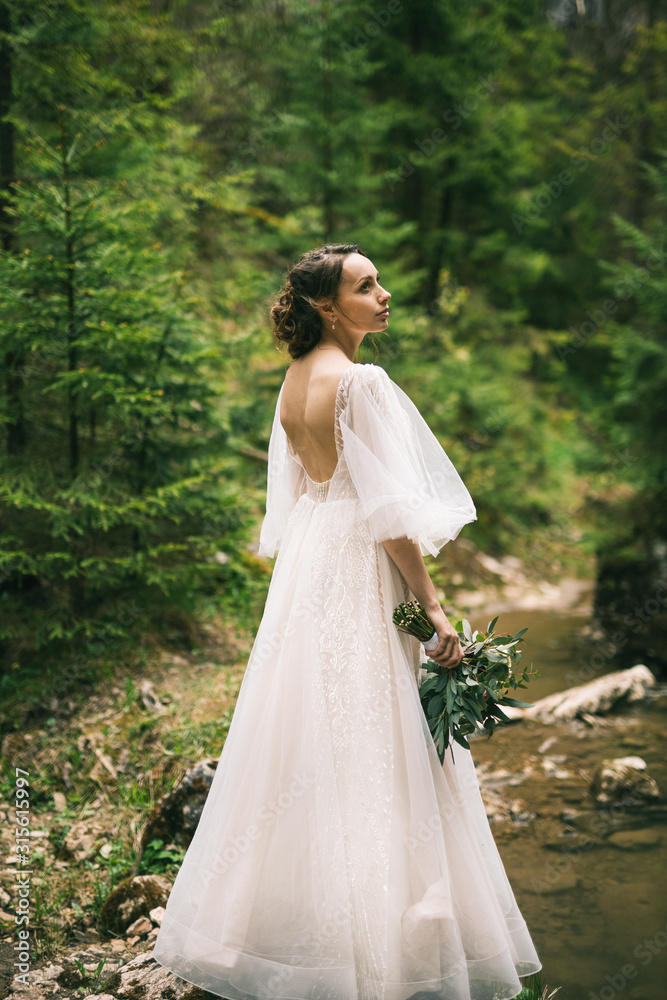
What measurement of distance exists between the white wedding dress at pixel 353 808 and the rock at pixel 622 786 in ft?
5.84

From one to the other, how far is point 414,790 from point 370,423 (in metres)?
1.21

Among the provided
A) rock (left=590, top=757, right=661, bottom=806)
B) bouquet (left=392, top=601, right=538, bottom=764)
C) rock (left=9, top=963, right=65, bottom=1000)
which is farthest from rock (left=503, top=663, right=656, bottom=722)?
rock (left=9, top=963, right=65, bottom=1000)

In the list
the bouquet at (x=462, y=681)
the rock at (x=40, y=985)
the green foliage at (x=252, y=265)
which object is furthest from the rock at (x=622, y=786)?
the rock at (x=40, y=985)

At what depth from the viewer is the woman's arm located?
2209mm

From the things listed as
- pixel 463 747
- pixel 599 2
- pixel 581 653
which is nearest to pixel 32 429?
pixel 463 747

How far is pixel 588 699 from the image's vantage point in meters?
4.93

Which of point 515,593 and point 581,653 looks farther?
point 515,593

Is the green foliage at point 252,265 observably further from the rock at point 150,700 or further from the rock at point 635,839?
the rock at point 635,839

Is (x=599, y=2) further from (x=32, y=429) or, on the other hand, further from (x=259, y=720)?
(x=259, y=720)

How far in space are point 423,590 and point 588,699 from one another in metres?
3.38

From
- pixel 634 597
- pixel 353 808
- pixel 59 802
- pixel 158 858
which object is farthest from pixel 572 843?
pixel 634 597

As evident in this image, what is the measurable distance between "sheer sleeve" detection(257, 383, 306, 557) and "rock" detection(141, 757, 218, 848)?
123 cm

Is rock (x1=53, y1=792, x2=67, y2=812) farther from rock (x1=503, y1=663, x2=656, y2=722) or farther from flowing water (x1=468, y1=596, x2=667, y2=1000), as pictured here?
rock (x1=503, y1=663, x2=656, y2=722)

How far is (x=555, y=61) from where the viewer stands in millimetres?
11242
